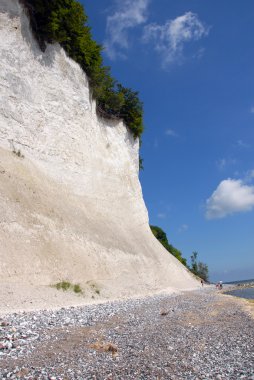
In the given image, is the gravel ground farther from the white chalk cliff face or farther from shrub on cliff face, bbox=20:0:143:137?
shrub on cliff face, bbox=20:0:143:137

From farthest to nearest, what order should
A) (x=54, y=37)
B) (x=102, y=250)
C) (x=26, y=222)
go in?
(x=54, y=37) < (x=102, y=250) < (x=26, y=222)

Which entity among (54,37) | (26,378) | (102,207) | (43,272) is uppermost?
(54,37)

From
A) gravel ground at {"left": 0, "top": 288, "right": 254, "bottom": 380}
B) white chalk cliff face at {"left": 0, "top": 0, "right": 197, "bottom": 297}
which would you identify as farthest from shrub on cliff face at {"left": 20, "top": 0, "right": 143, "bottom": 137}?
gravel ground at {"left": 0, "top": 288, "right": 254, "bottom": 380}

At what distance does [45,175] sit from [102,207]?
6047 mm

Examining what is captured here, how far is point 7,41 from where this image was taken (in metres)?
21.7

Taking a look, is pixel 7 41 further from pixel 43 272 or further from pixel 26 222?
pixel 43 272

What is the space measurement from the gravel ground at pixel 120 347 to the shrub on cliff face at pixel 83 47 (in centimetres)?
1881

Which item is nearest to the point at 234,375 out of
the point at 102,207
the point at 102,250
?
the point at 102,250

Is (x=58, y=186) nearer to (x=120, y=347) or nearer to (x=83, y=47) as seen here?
(x=83, y=47)

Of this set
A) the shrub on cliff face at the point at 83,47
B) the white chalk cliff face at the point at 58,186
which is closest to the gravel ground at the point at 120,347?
the white chalk cliff face at the point at 58,186

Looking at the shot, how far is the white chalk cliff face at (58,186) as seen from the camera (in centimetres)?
1689

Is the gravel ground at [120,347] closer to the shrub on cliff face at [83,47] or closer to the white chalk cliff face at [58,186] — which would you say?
the white chalk cliff face at [58,186]

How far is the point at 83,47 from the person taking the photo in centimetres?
2727

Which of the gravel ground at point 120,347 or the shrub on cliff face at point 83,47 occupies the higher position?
the shrub on cliff face at point 83,47
